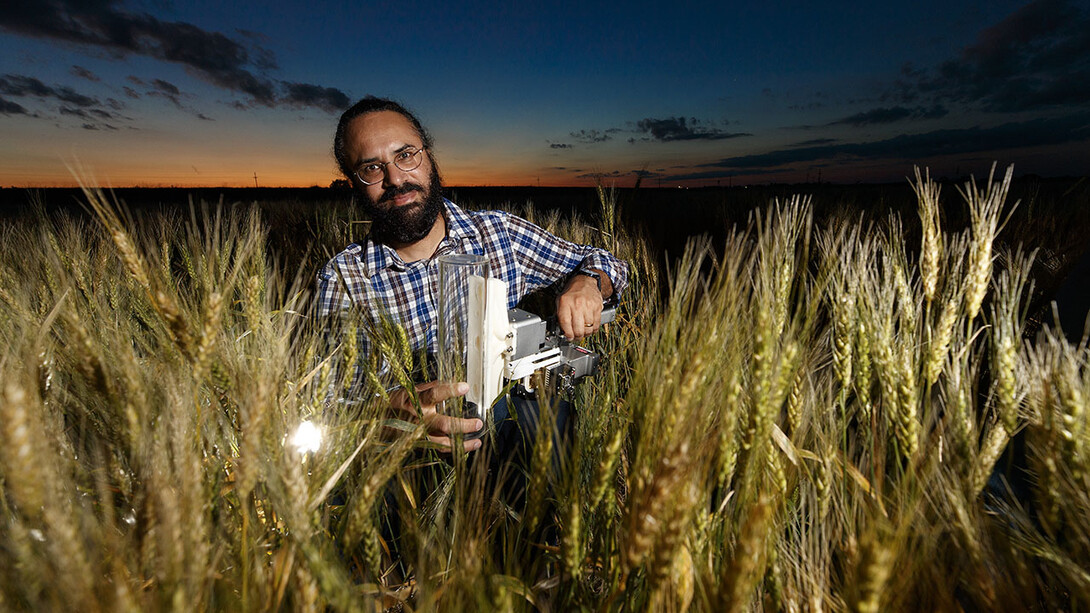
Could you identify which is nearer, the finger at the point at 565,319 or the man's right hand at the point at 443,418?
the man's right hand at the point at 443,418

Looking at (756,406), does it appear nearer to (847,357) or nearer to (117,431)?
(847,357)

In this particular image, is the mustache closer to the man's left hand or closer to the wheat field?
the man's left hand

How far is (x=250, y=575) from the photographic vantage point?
63cm

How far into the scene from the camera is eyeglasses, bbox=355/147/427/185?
2.24 m

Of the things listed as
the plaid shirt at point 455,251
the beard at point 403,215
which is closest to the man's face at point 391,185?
the beard at point 403,215

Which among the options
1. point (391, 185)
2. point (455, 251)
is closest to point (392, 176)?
point (391, 185)

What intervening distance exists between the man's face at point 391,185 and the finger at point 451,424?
57.4 inches

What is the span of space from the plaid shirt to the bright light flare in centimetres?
117

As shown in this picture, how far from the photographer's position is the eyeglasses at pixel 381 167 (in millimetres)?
2236

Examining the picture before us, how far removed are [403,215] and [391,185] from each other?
0.16 meters

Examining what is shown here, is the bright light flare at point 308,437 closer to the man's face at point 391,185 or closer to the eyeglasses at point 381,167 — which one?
the man's face at point 391,185

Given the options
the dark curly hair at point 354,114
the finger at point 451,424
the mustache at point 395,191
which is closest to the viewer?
the finger at point 451,424

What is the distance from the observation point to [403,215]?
7.27 ft

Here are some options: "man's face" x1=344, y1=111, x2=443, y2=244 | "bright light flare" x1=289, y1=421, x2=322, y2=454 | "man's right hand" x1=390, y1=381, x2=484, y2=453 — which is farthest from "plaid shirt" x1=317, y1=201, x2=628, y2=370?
"bright light flare" x1=289, y1=421, x2=322, y2=454
